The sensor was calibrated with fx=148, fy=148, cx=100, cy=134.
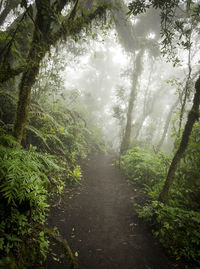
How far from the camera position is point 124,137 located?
13.6 meters

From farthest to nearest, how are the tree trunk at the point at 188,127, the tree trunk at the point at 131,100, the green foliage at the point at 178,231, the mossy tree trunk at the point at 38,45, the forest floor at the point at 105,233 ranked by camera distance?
the tree trunk at the point at 131,100 < the tree trunk at the point at 188,127 < the mossy tree trunk at the point at 38,45 < the green foliage at the point at 178,231 < the forest floor at the point at 105,233

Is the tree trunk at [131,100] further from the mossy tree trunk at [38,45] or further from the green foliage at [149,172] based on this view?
the mossy tree trunk at [38,45]

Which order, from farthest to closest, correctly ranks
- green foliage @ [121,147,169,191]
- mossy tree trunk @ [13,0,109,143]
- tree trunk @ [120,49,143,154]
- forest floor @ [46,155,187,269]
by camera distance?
tree trunk @ [120,49,143,154] < green foliage @ [121,147,169,191] < mossy tree trunk @ [13,0,109,143] < forest floor @ [46,155,187,269]

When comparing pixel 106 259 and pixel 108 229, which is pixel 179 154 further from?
pixel 106 259

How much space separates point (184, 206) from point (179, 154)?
5.43 ft

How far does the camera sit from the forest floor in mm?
3026

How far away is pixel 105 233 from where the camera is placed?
3.84 m

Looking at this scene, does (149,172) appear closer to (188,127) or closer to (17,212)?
(188,127)

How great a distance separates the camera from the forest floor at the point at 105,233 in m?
3.03

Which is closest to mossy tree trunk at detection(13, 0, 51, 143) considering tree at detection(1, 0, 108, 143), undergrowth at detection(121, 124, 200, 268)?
tree at detection(1, 0, 108, 143)

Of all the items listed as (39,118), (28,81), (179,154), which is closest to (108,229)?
(179,154)

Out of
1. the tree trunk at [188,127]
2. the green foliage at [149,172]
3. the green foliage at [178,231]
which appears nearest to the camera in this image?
the green foliage at [178,231]

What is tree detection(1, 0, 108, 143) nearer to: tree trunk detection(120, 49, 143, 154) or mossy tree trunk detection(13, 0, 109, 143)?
mossy tree trunk detection(13, 0, 109, 143)

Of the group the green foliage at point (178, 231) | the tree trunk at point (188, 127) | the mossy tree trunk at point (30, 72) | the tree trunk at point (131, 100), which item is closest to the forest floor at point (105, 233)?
the green foliage at point (178, 231)
